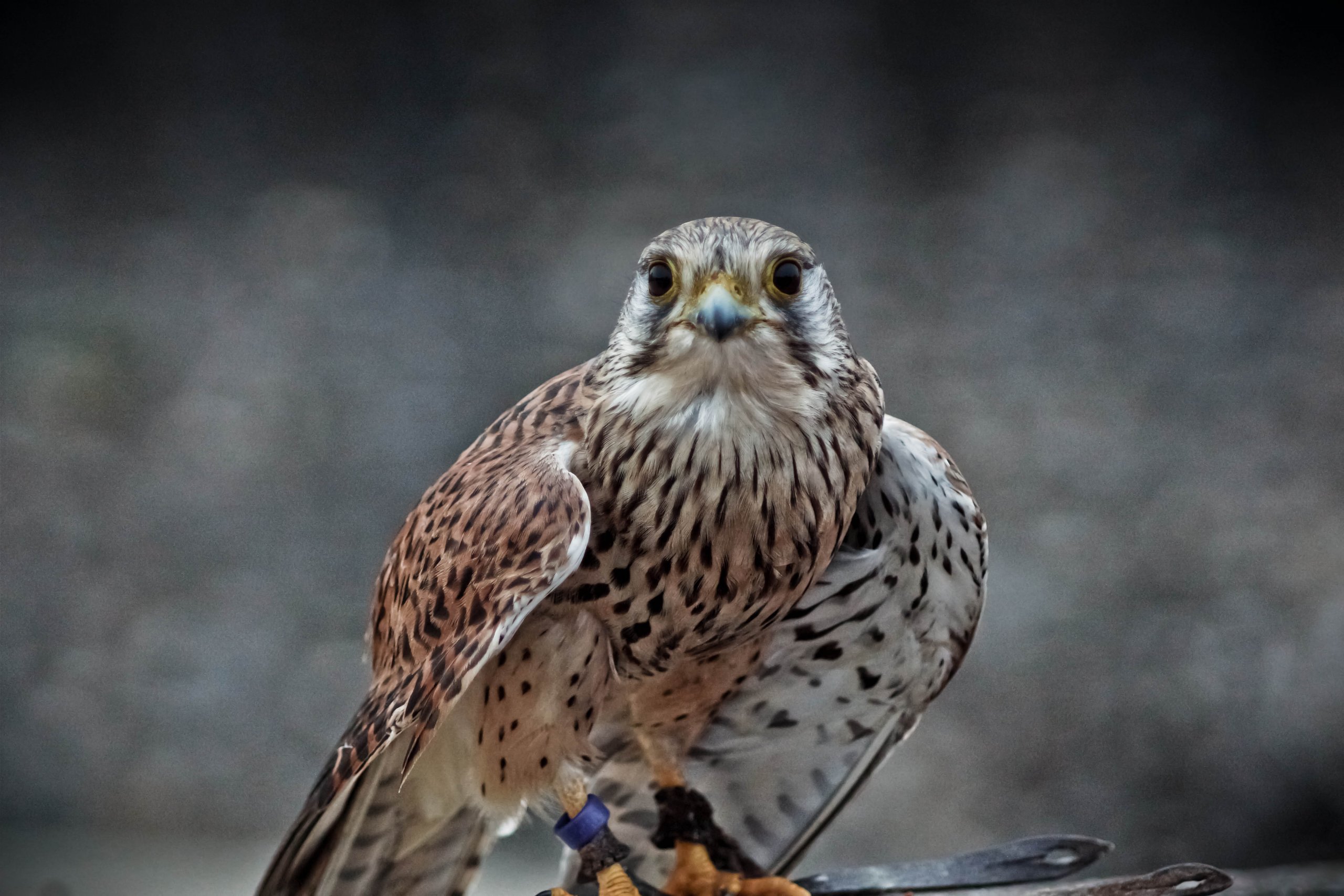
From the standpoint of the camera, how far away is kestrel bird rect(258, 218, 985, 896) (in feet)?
3.99

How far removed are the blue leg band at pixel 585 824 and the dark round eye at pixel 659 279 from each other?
2.29ft

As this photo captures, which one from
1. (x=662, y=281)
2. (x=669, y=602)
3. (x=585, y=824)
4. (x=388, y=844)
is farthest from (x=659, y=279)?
(x=388, y=844)

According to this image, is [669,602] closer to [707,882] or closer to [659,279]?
[659,279]

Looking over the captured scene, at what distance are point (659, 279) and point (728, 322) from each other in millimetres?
122

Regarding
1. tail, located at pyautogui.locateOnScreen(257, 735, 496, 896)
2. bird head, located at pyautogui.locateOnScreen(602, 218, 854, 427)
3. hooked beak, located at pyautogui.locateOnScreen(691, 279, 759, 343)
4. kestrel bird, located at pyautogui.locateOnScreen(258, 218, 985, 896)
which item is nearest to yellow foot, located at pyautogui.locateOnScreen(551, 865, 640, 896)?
kestrel bird, located at pyautogui.locateOnScreen(258, 218, 985, 896)

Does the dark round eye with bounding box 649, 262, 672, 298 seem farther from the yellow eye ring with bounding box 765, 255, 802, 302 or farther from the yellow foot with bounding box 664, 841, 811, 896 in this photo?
the yellow foot with bounding box 664, 841, 811, 896

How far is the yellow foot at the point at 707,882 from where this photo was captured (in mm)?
1714

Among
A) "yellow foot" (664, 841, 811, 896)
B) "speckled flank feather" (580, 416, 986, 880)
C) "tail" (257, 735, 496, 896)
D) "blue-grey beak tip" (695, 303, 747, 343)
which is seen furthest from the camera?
"yellow foot" (664, 841, 811, 896)

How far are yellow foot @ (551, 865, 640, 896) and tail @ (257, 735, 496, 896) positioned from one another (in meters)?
0.25

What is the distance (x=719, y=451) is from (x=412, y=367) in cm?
229

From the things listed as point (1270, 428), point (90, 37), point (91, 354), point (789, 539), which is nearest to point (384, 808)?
point (789, 539)

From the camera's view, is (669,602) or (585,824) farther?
(585,824)

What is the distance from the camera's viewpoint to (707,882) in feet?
5.62

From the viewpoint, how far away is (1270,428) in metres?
3.39
